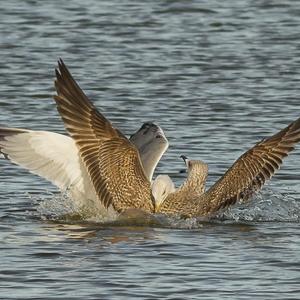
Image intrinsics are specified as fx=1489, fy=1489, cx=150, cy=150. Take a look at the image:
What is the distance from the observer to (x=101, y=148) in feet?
35.4

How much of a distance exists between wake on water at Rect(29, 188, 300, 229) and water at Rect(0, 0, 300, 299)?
0.02 meters

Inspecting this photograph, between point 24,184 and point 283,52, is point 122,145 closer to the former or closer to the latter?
point 24,184

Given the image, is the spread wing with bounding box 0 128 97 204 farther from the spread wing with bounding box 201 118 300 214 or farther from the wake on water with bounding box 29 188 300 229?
the spread wing with bounding box 201 118 300 214

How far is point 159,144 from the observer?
36.7 feet

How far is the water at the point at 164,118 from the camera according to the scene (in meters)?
9.13

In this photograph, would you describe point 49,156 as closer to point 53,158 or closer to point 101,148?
point 53,158

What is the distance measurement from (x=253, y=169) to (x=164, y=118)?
14.0ft

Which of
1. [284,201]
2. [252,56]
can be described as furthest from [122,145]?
[252,56]

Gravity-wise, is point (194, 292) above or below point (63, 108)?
below

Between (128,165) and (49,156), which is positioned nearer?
(128,165)

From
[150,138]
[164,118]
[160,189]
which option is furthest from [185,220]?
[164,118]

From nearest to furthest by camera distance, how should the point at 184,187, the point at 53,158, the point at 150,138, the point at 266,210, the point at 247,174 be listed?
the point at 247,174 < the point at 53,158 < the point at 184,187 < the point at 150,138 < the point at 266,210

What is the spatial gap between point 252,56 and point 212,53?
1.89 ft

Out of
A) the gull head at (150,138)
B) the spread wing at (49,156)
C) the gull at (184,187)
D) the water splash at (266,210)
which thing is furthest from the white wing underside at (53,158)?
the water splash at (266,210)
